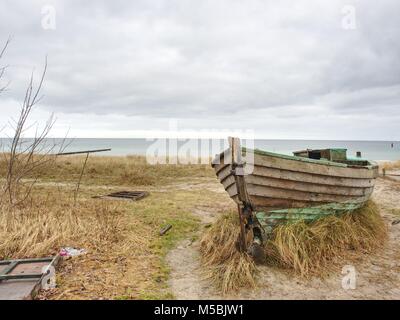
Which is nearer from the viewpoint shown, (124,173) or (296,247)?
(296,247)

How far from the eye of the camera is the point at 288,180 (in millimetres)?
5387

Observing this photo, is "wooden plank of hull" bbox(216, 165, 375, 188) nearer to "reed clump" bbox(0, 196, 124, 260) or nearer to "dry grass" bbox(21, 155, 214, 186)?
"reed clump" bbox(0, 196, 124, 260)

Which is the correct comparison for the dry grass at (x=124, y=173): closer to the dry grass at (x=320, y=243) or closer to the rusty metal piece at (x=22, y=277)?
the rusty metal piece at (x=22, y=277)

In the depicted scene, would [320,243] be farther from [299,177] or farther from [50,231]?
[50,231]

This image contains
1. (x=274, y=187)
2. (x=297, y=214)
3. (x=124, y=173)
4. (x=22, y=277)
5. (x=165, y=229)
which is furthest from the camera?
(x=124, y=173)

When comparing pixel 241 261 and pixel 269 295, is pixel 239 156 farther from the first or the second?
pixel 269 295

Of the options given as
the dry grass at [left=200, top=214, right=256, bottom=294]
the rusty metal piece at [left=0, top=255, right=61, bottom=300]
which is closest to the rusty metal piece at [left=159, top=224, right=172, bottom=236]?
the dry grass at [left=200, top=214, right=256, bottom=294]

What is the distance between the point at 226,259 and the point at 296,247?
1.24 metres

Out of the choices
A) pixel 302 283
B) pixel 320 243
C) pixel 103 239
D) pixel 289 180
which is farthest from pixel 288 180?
pixel 103 239
